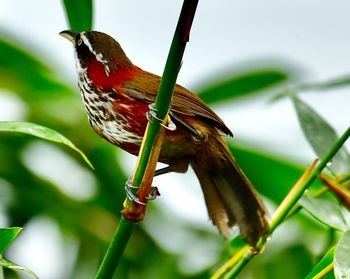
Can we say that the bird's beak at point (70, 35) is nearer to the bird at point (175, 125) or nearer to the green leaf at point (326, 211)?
the bird at point (175, 125)

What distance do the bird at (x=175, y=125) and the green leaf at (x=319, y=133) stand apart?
6.7 inches

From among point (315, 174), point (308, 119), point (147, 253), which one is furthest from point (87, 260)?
point (315, 174)

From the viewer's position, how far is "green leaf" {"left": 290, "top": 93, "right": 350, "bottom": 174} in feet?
5.74

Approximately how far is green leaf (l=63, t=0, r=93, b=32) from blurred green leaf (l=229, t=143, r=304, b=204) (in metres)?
0.88

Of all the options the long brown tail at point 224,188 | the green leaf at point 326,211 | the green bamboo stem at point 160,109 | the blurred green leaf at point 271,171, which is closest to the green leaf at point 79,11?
the green bamboo stem at point 160,109

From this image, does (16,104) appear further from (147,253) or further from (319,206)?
(319,206)

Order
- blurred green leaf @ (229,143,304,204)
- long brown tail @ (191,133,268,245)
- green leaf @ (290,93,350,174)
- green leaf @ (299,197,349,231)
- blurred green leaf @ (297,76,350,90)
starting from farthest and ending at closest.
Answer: blurred green leaf @ (229,143,304,204), long brown tail @ (191,133,268,245), blurred green leaf @ (297,76,350,90), green leaf @ (290,93,350,174), green leaf @ (299,197,349,231)

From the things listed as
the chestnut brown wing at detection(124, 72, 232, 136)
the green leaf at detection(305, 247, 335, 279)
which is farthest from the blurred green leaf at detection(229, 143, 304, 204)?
the green leaf at detection(305, 247, 335, 279)

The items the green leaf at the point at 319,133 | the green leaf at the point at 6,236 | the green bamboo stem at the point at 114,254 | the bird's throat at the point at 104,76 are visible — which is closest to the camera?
the green bamboo stem at the point at 114,254

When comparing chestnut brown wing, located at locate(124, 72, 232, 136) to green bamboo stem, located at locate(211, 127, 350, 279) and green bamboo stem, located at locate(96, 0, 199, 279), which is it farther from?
green bamboo stem, located at locate(96, 0, 199, 279)

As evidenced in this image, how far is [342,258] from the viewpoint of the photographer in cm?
131

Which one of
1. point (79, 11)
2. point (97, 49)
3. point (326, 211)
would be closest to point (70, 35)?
point (97, 49)

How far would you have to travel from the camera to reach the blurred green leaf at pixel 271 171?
230cm

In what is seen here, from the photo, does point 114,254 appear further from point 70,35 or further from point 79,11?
point 70,35
